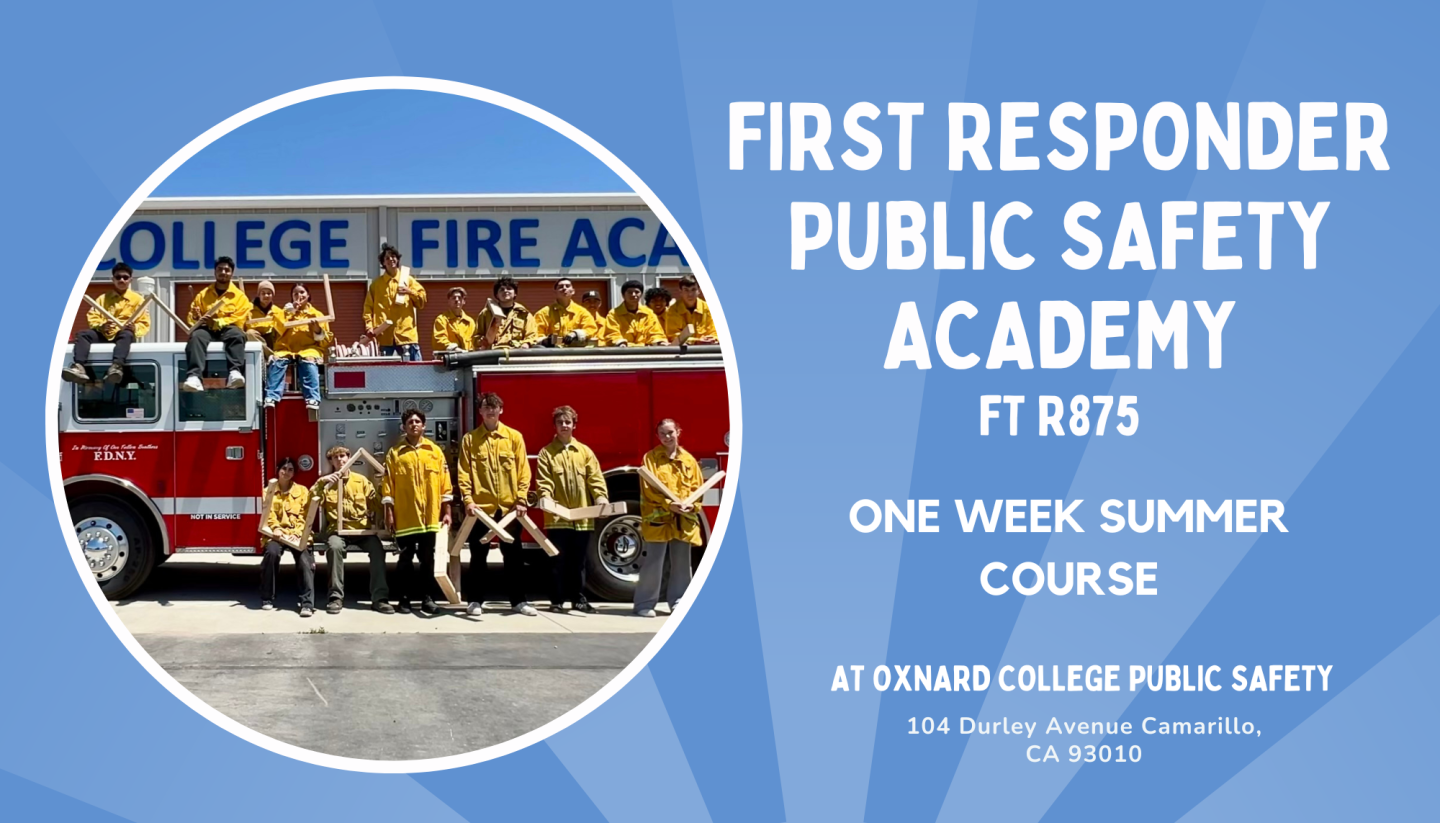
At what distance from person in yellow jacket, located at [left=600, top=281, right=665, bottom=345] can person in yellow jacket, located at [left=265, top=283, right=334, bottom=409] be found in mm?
2354

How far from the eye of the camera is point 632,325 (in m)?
10.5

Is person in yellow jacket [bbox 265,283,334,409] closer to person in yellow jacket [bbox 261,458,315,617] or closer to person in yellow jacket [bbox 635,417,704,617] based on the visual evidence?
person in yellow jacket [bbox 261,458,315,617]

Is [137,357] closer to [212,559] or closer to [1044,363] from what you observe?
[212,559]

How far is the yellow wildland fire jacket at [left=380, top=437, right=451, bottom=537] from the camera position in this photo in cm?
924

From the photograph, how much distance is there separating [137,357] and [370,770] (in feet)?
18.7

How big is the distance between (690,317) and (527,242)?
18.1 ft

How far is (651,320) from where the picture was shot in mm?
10516

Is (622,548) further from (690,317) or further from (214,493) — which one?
(214,493)

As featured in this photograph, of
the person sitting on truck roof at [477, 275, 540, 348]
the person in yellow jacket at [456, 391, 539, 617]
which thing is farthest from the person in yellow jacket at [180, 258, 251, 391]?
the person in yellow jacket at [456, 391, 539, 617]

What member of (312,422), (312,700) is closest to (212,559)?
(312,422)

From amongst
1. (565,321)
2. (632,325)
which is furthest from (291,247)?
(632,325)

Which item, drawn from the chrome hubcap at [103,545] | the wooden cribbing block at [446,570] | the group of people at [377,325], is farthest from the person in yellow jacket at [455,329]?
the chrome hubcap at [103,545]

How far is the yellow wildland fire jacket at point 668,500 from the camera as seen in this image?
9.11 m

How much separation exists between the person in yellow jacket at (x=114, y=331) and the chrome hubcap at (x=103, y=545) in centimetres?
115
